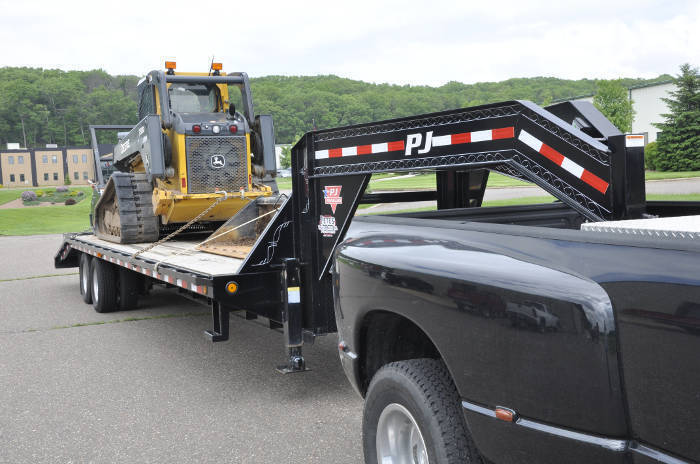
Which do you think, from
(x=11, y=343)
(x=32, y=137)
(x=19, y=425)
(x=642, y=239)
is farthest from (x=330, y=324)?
(x=32, y=137)

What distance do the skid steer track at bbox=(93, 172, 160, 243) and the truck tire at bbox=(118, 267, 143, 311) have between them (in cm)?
71

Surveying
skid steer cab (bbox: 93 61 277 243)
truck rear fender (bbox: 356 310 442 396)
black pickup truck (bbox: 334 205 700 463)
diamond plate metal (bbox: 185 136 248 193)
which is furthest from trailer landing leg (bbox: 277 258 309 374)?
diamond plate metal (bbox: 185 136 248 193)

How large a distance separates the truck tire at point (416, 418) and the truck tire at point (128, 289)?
689 cm

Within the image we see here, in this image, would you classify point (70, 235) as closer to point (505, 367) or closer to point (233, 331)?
point (233, 331)

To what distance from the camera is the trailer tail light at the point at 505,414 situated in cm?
224

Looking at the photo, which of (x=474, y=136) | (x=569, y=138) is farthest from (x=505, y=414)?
(x=474, y=136)

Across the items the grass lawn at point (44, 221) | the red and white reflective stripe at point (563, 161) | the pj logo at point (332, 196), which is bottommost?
the grass lawn at point (44, 221)

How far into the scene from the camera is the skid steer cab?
9.75m

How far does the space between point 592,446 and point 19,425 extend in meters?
4.34

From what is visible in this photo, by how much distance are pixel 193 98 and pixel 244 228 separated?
137 inches

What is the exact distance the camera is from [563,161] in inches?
111

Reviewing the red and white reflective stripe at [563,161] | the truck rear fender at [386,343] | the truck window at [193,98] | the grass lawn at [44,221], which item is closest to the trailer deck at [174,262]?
the truck window at [193,98]

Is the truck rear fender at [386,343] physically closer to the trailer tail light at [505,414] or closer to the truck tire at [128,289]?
the trailer tail light at [505,414]

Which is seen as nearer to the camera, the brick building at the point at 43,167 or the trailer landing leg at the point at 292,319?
the trailer landing leg at the point at 292,319
